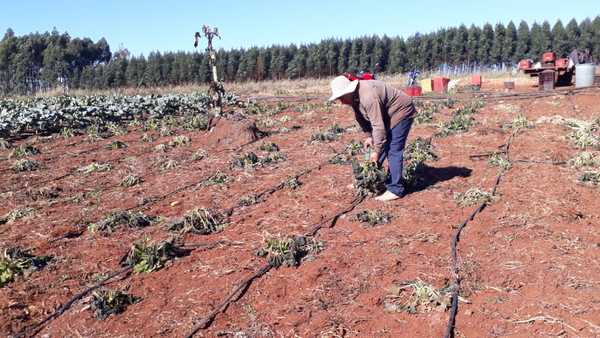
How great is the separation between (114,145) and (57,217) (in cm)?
477

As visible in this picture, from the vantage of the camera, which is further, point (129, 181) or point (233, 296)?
point (129, 181)

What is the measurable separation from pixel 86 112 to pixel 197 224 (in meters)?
10.0

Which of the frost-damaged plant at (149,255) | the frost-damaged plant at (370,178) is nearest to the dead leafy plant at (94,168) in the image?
the frost-damaged plant at (149,255)

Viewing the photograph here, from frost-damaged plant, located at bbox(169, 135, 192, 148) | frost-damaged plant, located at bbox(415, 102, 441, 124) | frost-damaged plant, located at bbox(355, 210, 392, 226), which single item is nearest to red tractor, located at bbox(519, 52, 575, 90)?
frost-damaged plant, located at bbox(415, 102, 441, 124)

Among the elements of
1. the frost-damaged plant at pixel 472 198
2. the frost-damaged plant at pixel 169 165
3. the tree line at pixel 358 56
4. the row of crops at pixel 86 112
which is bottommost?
the frost-damaged plant at pixel 472 198

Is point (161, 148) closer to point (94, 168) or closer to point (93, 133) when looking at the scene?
point (94, 168)

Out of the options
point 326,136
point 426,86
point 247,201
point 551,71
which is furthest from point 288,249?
point 426,86

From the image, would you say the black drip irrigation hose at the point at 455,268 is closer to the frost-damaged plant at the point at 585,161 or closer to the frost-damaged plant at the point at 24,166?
the frost-damaged plant at the point at 585,161

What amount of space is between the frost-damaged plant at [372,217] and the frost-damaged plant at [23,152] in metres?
7.76

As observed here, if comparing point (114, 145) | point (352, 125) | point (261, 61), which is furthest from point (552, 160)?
point (261, 61)

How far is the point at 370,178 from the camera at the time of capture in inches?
259

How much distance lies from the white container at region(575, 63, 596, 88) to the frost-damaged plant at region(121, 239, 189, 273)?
681 inches

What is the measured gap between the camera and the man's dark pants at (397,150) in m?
6.29

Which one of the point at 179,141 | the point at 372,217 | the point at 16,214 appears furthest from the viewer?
the point at 179,141
